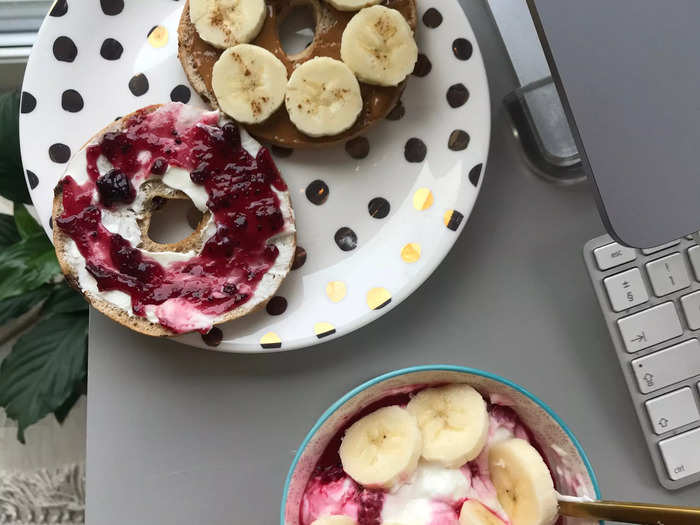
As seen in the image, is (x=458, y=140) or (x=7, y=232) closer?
(x=458, y=140)

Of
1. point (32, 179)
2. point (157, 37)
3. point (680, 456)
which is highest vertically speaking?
point (157, 37)

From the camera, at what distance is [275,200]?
38.0 inches

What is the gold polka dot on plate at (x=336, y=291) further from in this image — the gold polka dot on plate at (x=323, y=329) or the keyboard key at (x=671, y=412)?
the keyboard key at (x=671, y=412)

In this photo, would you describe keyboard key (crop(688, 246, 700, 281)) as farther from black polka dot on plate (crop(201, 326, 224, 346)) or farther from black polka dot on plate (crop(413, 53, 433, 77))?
black polka dot on plate (crop(201, 326, 224, 346))

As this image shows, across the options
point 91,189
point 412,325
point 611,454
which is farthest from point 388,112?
point 611,454

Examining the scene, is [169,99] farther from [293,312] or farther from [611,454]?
[611,454]

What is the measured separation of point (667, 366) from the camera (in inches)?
38.5

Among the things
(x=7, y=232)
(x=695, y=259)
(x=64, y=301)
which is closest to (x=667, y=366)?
(x=695, y=259)

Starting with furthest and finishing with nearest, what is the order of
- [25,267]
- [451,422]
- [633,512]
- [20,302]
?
1. [20,302]
2. [25,267]
3. [451,422]
4. [633,512]

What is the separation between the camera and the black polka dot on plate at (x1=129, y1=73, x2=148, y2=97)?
0.99 metres

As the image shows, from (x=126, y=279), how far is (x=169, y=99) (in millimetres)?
268

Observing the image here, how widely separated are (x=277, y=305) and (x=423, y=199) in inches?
10.2

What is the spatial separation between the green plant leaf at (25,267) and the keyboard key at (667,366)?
0.89 metres

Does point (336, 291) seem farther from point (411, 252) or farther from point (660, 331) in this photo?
point (660, 331)
